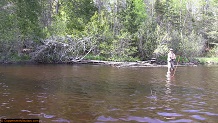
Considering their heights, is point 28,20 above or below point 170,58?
above

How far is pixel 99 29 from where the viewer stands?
4091cm

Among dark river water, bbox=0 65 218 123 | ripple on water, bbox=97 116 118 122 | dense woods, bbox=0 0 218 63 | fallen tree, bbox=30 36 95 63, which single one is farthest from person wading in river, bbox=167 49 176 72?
ripple on water, bbox=97 116 118 122

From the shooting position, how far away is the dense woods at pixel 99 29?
114 feet

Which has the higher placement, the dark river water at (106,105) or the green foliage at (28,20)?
the green foliage at (28,20)

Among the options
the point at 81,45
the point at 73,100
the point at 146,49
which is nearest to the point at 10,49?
the point at 81,45

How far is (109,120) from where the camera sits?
784 cm

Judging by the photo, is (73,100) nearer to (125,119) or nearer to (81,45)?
(125,119)

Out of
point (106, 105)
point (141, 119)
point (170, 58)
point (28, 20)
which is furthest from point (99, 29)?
point (141, 119)

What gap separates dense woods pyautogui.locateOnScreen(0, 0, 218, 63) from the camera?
3483cm

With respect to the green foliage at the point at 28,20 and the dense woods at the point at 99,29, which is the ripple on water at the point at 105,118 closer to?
the dense woods at the point at 99,29

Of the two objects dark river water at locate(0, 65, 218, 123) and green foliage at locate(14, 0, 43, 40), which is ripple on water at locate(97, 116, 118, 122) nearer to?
dark river water at locate(0, 65, 218, 123)

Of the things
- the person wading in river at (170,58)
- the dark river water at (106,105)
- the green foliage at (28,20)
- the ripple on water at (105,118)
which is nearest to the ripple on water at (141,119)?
the dark river water at (106,105)

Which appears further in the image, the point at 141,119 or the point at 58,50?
the point at 58,50

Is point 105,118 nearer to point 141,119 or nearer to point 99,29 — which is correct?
point 141,119
